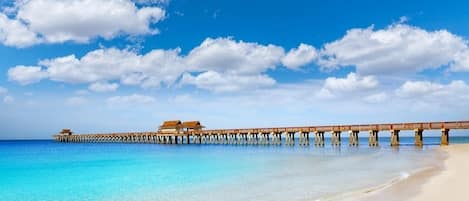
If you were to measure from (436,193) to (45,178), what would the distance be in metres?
16.1

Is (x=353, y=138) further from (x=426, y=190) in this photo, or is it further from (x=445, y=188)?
(x=426, y=190)

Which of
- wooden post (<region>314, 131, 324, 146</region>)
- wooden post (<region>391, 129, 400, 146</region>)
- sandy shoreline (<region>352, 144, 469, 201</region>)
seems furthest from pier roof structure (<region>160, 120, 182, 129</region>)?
sandy shoreline (<region>352, 144, 469, 201</region>)

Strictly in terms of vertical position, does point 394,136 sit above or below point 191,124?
below

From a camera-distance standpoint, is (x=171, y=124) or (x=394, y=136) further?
(x=171, y=124)

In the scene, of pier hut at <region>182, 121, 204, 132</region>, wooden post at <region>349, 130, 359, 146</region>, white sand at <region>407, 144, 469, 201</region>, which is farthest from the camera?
pier hut at <region>182, 121, 204, 132</region>

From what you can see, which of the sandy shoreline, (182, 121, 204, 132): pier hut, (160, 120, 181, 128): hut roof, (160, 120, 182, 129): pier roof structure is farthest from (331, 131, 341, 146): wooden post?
the sandy shoreline

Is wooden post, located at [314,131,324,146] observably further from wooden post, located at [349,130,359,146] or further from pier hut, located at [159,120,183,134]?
pier hut, located at [159,120,183,134]

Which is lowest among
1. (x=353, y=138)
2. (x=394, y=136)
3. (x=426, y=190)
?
(x=353, y=138)

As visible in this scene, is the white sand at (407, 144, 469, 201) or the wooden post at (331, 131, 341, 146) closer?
the white sand at (407, 144, 469, 201)

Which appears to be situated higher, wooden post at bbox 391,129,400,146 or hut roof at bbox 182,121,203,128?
hut roof at bbox 182,121,203,128

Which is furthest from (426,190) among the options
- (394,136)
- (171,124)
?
(171,124)

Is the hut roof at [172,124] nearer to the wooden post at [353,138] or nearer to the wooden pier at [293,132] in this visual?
the wooden pier at [293,132]

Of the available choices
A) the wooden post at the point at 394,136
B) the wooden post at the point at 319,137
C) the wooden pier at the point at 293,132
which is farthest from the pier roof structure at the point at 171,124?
the wooden post at the point at 394,136

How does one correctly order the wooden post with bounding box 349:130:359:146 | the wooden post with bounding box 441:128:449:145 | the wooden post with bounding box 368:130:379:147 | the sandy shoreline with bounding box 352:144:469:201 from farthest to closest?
the wooden post with bounding box 349:130:359:146
the wooden post with bounding box 368:130:379:147
the wooden post with bounding box 441:128:449:145
the sandy shoreline with bounding box 352:144:469:201
